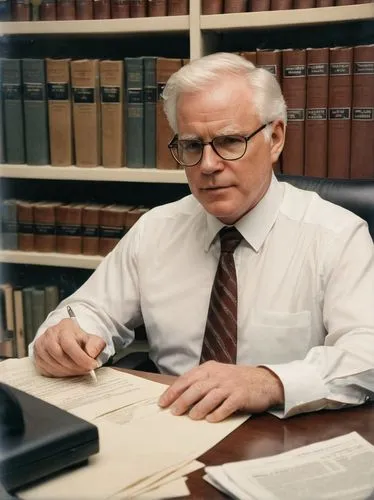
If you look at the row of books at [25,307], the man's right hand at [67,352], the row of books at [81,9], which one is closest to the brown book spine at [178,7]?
the row of books at [81,9]

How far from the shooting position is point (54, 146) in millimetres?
1976

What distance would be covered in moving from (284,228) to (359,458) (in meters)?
0.63

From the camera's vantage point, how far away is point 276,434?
0.81 m

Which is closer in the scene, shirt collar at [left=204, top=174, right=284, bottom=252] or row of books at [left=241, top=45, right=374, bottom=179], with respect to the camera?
shirt collar at [left=204, top=174, right=284, bottom=252]

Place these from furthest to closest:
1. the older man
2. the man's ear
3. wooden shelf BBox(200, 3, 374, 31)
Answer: wooden shelf BBox(200, 3, 374, 31)
the man's ear
the older man

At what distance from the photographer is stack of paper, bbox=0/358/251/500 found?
67 centimetres

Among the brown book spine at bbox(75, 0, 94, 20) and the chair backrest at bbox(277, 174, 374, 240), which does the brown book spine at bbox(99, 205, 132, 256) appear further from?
the chair backrest at bbox(277, 174, 374, 240)

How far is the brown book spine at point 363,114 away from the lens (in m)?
1.65

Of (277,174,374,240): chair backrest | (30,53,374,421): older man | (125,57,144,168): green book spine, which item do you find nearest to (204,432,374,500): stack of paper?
(30,53,374,421): older man

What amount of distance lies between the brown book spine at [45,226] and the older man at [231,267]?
712 millimetres

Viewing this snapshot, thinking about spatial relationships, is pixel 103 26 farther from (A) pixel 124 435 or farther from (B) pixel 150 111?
(A) pixel 124 435

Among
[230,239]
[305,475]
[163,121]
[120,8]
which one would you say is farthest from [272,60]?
[305,475]

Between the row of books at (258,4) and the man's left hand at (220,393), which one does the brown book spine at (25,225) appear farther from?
the man's left hand at (220,393)

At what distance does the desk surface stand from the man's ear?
1.82 feet
